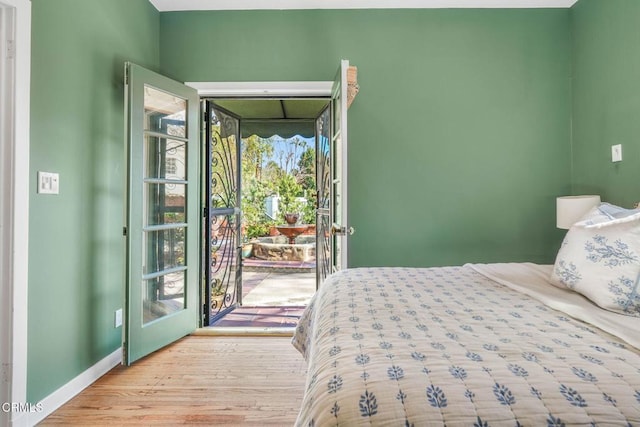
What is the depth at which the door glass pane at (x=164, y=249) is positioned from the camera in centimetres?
253

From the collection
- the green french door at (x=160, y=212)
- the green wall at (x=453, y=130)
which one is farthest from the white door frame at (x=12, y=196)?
the green wall at (x=453, y=130)

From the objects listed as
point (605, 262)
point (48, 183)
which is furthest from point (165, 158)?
point (605, 262)

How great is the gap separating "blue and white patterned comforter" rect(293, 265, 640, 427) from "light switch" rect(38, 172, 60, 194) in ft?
5.33

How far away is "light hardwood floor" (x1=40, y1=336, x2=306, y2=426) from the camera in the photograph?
1776mm

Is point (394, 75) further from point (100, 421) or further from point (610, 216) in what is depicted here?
point (100, 421)

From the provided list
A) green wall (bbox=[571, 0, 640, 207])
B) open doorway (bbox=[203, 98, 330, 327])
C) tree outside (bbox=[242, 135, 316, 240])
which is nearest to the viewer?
green wall (bbox=[571, 0, 640, 207])

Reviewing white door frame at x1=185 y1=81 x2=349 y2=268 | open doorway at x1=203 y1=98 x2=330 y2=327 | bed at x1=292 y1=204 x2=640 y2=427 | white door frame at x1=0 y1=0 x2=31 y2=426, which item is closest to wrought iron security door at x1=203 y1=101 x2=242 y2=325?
open doorway at x1=203 y1=98 x2=330 y2=327

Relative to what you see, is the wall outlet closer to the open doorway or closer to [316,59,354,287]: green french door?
the open doorway

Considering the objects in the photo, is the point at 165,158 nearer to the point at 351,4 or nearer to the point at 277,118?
the point at 351,4

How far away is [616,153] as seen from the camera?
233 cm

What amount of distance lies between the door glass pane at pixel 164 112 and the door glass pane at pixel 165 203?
1.39ft

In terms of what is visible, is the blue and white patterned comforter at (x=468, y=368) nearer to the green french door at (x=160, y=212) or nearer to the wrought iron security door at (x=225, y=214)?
the green french door at (x=160, y=212)

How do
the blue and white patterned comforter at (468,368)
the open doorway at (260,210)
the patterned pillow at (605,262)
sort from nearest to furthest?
the blue and white patterned comforter at (468,368) → the patterned pillow at (605,262) → the open doorway at (260,210)

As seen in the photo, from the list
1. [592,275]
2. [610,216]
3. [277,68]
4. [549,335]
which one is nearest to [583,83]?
[610,216]
